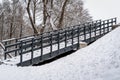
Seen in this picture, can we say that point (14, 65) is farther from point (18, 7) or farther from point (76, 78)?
point (18, 7)

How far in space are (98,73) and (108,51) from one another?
2.51 meters

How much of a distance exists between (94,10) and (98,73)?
309 feet

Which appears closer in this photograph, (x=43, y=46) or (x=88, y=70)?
(x=88, y=70)

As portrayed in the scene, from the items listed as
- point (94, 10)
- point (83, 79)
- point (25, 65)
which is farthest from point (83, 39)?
point (94, 10)

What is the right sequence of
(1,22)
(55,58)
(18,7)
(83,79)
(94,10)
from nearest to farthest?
1. (83,79)
2. (55,58)
3. (18,7)
4. (1,22)
5. (94,10)

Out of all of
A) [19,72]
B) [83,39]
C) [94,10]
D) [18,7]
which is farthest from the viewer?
[94,10]

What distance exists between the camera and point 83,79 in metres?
10.7

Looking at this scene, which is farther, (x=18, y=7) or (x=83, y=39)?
(x=18, y=7)

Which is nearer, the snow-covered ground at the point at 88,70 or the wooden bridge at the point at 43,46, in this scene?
the snow-covered ground at the point at 88,70

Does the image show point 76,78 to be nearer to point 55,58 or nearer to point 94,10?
point 55,58

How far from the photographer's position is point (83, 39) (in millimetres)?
22719

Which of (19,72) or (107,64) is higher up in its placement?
(107,64)

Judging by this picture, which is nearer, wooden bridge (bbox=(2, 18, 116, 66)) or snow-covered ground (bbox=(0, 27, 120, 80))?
snow-covered ground (bbox=(0, 27, 120, 80))

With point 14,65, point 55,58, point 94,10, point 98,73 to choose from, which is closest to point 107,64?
point 98,73
